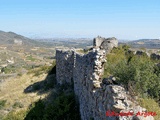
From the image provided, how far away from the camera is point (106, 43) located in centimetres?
2486

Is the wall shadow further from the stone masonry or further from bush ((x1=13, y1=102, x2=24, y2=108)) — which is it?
the stone masonry

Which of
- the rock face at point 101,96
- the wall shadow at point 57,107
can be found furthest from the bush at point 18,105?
the rock face at point 101,96

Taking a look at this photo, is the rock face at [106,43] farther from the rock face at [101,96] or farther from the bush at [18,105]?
the rock face at [101,96]

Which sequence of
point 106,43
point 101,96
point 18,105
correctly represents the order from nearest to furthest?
point 101,96 < point 18,105 < point 106,43

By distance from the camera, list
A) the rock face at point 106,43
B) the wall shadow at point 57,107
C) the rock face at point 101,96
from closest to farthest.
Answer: the rock face at point 101,96 → the wall shadow at point 57,107 → the rock face at point 106,43

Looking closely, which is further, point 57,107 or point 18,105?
point 18,105

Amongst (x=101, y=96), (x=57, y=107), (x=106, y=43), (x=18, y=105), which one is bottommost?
(x=18, y=105)

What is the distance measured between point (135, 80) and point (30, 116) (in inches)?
281

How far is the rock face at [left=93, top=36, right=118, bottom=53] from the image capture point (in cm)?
2412

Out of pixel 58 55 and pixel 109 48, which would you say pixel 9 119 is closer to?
pixel 58 55

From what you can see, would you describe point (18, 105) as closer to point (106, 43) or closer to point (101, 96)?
point (101, 96)

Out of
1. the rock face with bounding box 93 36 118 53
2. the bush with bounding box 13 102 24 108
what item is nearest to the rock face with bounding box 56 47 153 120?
the bush with bounding box 13 102 24 108

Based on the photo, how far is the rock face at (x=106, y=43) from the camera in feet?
79.1

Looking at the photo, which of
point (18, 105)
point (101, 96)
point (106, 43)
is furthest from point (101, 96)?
point (106, 43)
